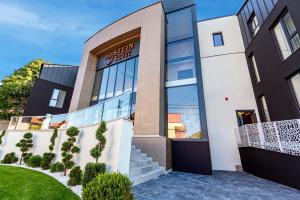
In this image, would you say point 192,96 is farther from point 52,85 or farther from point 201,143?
point 52,85

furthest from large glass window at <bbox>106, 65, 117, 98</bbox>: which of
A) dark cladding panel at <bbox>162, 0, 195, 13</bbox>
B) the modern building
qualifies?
dark cladding panel at <bbox>162, 0, 195, 13</bbox>

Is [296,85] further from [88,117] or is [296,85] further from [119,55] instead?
[119,55]

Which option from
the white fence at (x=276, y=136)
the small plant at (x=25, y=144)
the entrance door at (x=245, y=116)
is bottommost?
the small plant at (x=25, y=144)

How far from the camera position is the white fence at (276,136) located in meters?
4.87

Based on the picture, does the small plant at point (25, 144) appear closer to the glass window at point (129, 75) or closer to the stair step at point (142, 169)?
the glass window at point (129, 75)

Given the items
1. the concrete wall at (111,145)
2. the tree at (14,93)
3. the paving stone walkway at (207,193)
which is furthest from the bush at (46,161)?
the tree at (14,93)

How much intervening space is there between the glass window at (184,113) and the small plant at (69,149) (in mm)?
4885

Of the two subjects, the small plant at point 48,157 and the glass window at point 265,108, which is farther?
the glass window at point 265,108

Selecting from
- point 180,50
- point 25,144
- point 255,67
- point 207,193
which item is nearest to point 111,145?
point 207,193

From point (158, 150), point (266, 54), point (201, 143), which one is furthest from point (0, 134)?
point (266, 54)

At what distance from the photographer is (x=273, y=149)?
5688 mm

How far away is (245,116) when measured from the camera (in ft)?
31.3

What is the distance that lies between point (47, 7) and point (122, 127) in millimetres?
17493

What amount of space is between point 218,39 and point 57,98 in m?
16.7
